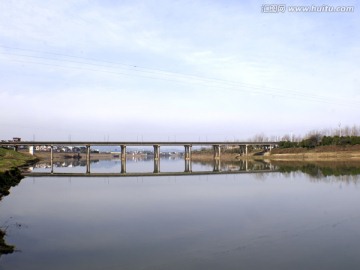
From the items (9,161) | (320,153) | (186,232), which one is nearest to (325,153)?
(320,153)

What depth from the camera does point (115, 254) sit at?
45.5ft

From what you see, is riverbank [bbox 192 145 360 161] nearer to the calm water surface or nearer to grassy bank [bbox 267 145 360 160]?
grassy bank [bbox 267 145 360 160]

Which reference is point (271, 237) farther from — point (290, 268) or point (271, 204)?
point (271, 204)

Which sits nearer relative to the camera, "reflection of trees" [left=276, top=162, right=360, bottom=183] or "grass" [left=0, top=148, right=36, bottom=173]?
"reflection of trees" [left=276, top=162, right=360, bottom=183]

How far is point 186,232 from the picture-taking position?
57.0ft

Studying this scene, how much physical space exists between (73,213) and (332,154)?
3645 inches

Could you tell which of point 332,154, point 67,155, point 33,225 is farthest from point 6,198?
point 67,155

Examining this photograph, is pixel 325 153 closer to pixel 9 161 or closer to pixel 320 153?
pixel 320 153

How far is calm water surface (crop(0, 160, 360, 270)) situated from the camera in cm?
1302

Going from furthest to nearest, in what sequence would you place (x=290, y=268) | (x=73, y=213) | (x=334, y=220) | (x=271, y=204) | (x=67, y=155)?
(x=67, y=155) < (x=271, y=204) < (x=73, y=213) < (x=334, y=220) < (x=290, y=268)

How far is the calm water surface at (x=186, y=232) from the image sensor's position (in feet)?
42.7

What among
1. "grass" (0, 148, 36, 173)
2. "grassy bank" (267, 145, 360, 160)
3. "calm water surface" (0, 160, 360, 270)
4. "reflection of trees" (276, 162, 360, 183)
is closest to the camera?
"calm water surface" (0, 160, 360, 270)

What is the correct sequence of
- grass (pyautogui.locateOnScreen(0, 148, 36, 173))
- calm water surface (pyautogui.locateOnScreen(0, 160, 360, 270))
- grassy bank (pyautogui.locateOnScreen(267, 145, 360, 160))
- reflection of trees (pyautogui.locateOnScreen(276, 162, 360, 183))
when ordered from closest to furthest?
1. calm water surface (pyautogui.locateOnScreen(0, 160, 360, 270))
2. reflection of trees (pyautogui.locateOnScreen(276, 162, 360, 183))
3. grass (pyautogui.locateOnScreen(0, 148, 36, 173))
4. grassy bank (pyautogui.locateOnScreen(267, 145, 360, 160))

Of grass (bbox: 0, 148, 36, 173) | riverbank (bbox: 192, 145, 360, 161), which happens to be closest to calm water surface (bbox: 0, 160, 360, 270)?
grass (bbox: 0, 148, 36, 173)
